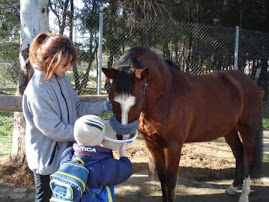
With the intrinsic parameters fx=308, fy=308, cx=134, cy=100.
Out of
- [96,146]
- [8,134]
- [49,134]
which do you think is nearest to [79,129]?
[96,146]

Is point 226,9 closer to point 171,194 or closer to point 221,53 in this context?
point 221,53

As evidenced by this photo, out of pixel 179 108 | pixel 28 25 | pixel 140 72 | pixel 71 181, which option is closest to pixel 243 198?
pixel 179 108

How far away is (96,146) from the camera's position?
1.68m

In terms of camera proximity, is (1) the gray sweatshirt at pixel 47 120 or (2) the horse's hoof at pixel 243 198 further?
(2) the horse's hoof at pixel 243 198

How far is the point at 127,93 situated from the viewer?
2.28 m

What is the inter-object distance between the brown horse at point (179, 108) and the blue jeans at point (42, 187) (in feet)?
2.12

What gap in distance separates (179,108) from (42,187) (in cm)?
150

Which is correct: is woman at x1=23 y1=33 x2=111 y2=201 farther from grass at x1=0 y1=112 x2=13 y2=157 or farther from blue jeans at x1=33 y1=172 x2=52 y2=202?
grass at x1=0 y1=112 x2=13 y2=157

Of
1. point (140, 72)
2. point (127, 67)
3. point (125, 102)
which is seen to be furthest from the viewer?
point (127, 67)

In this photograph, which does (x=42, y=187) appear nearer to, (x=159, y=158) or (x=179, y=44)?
(x=159, y=158)

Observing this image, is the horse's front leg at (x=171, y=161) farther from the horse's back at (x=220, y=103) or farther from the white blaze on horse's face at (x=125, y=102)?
the white blaze on horse's face at (x=125, y=102)

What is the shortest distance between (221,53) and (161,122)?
6.17 m

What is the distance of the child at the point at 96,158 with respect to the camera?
5.21 feet

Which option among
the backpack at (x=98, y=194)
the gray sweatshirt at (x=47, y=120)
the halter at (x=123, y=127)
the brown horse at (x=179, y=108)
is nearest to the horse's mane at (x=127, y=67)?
the brown horse at (x=179, y=108)
